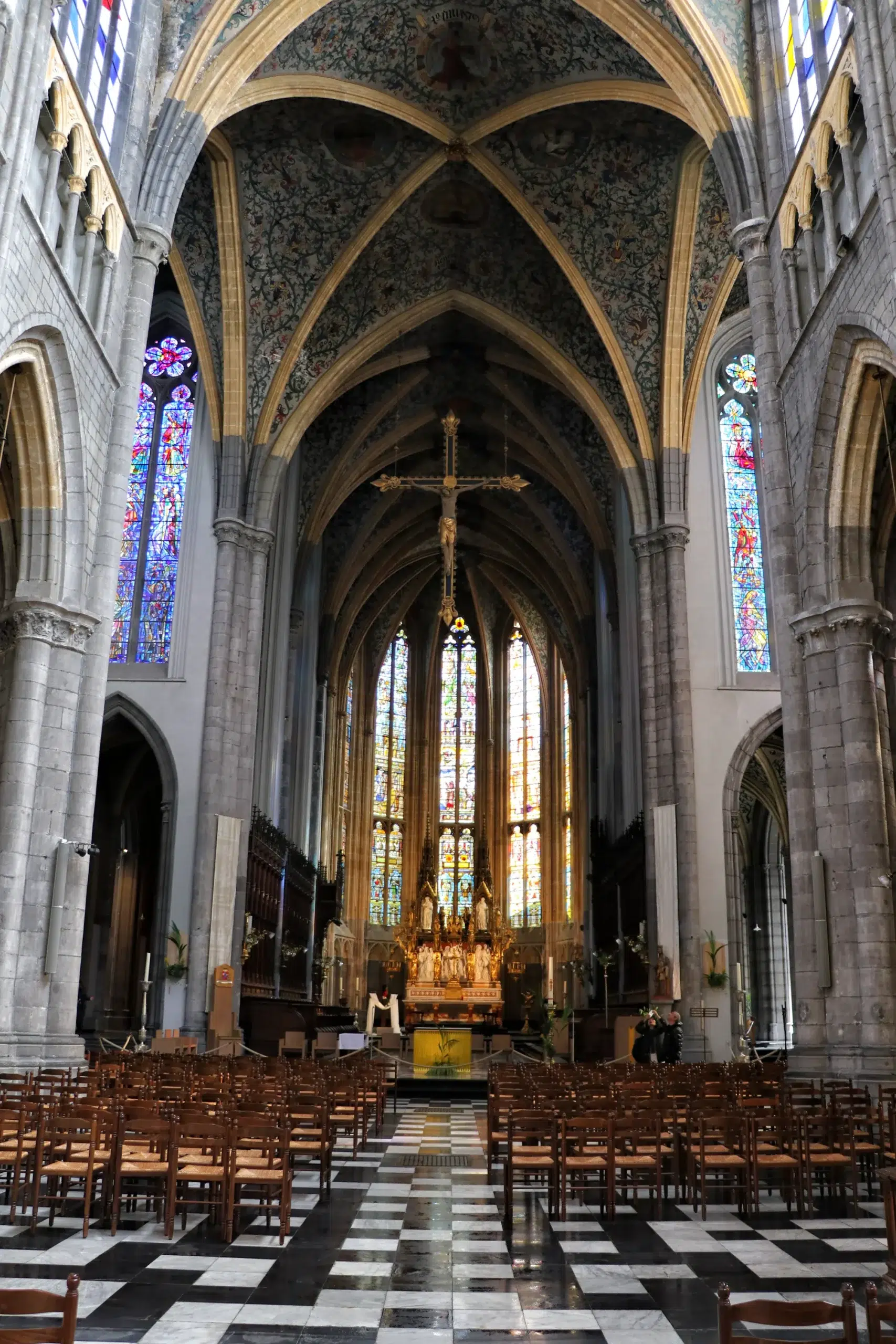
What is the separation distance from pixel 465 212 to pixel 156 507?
9849mm

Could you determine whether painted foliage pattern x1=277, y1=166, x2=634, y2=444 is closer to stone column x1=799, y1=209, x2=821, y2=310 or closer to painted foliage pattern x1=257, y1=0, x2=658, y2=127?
painted foliage pattern x1=257, y1=0, x2=658, y2=127

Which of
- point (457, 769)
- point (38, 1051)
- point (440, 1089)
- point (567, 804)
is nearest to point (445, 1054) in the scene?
point (440, 1089)

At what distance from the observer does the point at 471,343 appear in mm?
31922

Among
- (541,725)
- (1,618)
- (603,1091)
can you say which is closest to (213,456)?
(1,618)

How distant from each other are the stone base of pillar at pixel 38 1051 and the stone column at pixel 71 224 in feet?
30.2

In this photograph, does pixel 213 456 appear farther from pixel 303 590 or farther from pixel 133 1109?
pixel 133 1109

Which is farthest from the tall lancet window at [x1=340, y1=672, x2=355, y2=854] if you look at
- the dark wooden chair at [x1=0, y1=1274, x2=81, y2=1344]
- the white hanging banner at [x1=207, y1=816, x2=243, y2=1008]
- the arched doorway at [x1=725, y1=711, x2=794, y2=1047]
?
the dark wooden chair at [x1=0, y1=1274, x2=81, y2=1344]

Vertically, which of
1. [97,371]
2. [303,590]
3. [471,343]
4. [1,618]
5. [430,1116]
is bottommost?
[430,1116]

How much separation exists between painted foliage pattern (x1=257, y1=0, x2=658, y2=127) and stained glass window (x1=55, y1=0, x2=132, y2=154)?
161 inches

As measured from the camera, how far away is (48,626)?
14648 mm

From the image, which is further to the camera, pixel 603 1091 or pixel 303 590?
pixel 303 590

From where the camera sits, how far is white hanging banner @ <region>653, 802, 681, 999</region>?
74.3 feet

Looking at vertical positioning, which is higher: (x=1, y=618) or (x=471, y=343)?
(x=471, y=343)

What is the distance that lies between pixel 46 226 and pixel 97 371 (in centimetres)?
235
